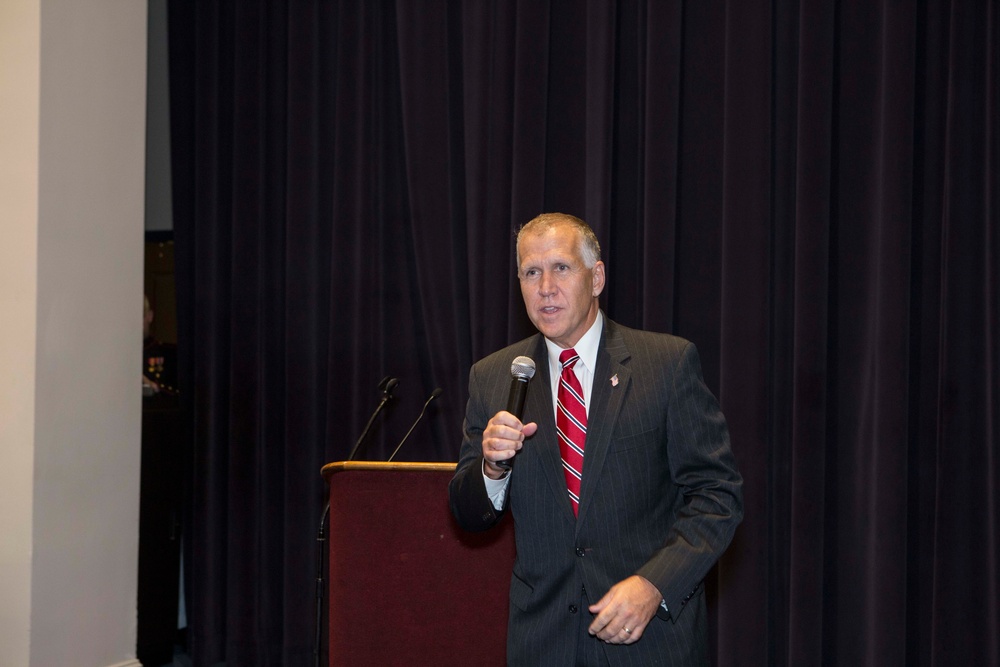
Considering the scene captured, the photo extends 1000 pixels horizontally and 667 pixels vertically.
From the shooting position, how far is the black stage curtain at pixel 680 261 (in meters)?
3.08

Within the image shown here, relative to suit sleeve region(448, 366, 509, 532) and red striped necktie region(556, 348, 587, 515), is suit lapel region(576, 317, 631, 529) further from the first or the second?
suit sleeve region(448, 366, 509, 532)

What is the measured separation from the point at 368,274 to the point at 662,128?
1528mm

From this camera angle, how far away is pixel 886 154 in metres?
Answer: 3.12

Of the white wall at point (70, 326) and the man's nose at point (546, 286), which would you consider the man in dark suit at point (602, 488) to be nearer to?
the man's nose at point (546, 286)

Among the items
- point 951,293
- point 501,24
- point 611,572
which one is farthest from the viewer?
point 501,24

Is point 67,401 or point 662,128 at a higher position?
point 662,128

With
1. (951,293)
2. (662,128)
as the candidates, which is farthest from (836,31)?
(951,293)

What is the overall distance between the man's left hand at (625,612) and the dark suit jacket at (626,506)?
5 centimetres

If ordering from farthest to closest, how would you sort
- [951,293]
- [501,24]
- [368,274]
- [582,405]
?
[368,274] < [501,24] < [951,293] < [582,405]

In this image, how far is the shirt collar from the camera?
2.04 meters

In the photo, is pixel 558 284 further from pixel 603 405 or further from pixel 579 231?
pixel 603 405

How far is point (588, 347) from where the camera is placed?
2057 millimetres

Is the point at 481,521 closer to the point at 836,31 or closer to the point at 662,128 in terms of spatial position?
the point at 662,128

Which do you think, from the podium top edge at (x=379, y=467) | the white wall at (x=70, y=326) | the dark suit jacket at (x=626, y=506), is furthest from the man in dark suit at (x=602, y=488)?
the white wall at (x=70, y=326)
